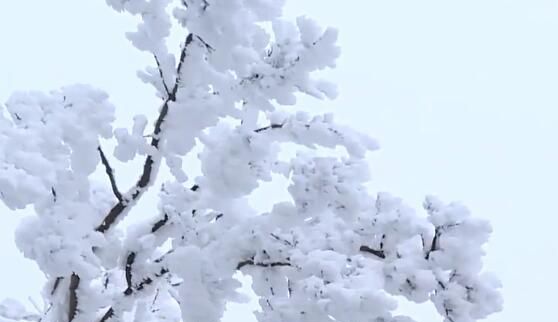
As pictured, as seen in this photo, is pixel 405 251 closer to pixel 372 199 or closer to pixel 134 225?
pixel 372 199

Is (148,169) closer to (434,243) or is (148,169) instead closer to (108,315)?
(108,315)

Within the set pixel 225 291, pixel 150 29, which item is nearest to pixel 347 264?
pixel 225 291

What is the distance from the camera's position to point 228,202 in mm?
2258

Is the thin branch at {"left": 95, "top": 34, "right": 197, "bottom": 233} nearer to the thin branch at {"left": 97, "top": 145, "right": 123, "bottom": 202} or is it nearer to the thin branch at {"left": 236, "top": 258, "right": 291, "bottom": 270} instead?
the thin branch at {"left": 97, "top": 145, "right": 123, "bottom": 202}

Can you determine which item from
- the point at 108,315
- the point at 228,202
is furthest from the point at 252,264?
the point at 108,315

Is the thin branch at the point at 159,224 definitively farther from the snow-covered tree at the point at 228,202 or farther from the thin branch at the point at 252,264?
the thin branch at the point at 252,264

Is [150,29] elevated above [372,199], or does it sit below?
above

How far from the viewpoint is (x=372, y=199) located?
6.81 ft

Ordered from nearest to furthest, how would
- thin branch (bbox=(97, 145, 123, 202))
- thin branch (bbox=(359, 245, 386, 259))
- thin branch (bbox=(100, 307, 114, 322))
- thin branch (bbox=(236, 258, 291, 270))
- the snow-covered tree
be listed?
the snow-covered tree, thin branch (bbox=(359, 245, 386, 259)), thin branch (bbox=(236, 258, 291, 270)), thin branch (bbox=(97, 145, 123, 202)), thin branch (bbox=(100, 307, 114, 322))

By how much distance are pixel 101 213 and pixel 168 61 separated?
0.58 m

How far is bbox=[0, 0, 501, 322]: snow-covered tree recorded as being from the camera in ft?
6.15

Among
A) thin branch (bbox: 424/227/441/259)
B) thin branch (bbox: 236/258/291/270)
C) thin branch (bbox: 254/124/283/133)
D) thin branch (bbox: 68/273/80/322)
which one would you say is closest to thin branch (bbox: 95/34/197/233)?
thin branch (bbox: 68/273/80/322)

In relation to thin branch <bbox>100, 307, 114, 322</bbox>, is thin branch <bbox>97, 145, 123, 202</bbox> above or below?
above

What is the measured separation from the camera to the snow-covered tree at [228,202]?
6.15 feet
